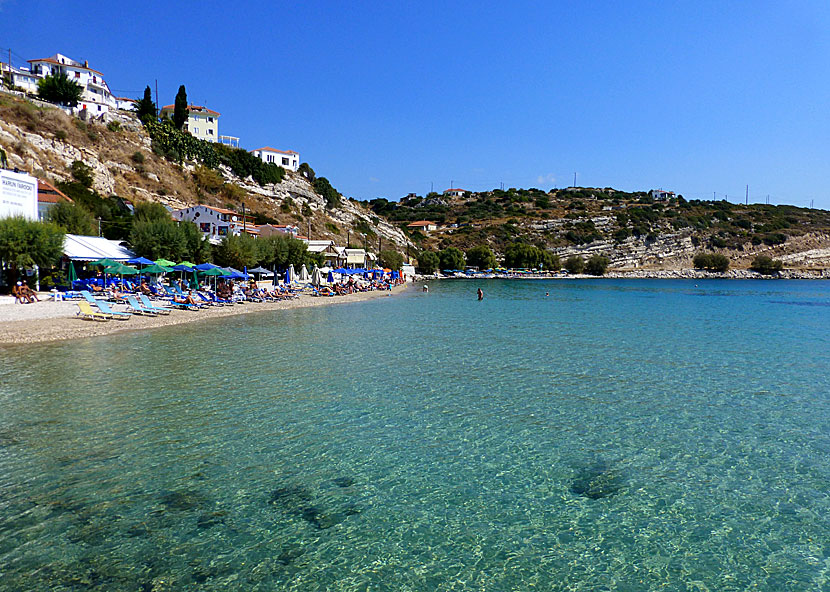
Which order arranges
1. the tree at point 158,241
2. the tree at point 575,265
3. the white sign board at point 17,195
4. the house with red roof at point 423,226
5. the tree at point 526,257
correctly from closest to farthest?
the white sign board at point 17,195 < the tree at point 158,241 < the tree at point 526,257 < the tree at point 575,265 < the house with red roof at point 423,226

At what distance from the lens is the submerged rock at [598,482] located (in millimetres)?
7203

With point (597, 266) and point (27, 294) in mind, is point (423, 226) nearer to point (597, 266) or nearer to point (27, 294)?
point (597, 266)

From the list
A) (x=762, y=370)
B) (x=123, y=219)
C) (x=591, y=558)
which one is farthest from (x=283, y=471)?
(x=123, y=219)

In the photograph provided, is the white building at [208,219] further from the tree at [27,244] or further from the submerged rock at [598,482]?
the submerged rock at [598,482]

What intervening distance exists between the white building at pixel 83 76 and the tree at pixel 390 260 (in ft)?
133

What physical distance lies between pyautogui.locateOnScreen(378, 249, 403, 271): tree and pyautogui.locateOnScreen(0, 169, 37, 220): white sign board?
2135 inches

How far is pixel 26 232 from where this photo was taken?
26391 millimetres

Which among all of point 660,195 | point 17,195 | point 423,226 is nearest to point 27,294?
point 17,195

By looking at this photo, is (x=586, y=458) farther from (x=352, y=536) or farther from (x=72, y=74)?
(x=72, y=74)

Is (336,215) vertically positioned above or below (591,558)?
above

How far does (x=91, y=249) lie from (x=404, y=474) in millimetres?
32201

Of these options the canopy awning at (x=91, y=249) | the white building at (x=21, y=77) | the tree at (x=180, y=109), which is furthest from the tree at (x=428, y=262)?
the canopy awning at (x=91, y=249)

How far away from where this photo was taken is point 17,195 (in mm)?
30562

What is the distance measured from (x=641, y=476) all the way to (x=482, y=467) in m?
2.13
